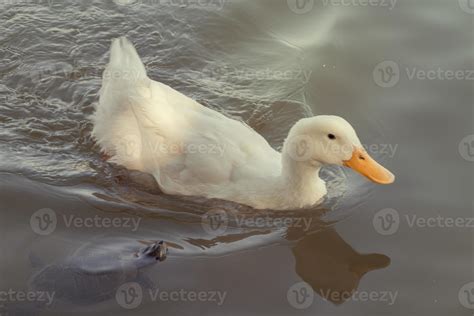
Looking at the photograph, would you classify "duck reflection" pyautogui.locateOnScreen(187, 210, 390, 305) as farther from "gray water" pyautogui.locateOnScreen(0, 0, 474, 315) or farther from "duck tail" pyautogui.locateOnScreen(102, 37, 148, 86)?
"duck tail" pyautogui.locateOnScreen(102, 37, 148, 86)

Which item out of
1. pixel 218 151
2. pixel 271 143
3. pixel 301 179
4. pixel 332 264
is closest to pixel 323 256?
pixel 332 264

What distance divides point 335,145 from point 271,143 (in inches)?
53.6

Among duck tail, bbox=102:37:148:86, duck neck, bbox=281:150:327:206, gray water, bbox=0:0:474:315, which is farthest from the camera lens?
duck tail, bbox=102:37:148:86

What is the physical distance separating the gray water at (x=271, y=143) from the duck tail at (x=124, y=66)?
679 millimetres

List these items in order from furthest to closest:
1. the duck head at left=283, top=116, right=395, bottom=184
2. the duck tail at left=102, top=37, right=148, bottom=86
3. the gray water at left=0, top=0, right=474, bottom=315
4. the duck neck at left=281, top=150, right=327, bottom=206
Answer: the duck tail at left=102, top=37, right=148, bottom=86, the duck neck at left=281, top=150, right=327, bottom=206, the duck head at left=283, top=116, right=395, bottom=184, the gray water at left=0, top=0, right=474, bottom=315

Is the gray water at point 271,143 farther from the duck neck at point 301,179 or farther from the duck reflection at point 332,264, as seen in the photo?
the duck neck at point 301,179

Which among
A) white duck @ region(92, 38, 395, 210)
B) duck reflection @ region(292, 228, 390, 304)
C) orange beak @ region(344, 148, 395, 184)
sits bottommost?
duck reflection @ region(292, 228, 390, 304)

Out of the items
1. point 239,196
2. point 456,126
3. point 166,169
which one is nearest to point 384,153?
point 456,126

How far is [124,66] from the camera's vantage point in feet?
23.4

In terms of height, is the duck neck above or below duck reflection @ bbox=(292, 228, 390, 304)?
above

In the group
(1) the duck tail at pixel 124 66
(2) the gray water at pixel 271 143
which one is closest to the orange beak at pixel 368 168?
(2) the gray water at pixel 271 143

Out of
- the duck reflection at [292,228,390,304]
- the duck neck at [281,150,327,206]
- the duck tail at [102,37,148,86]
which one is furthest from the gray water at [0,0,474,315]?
the duck tail at [102,37,148,86]

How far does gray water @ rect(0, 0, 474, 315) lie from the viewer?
5.93 m

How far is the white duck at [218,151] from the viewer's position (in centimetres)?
634
